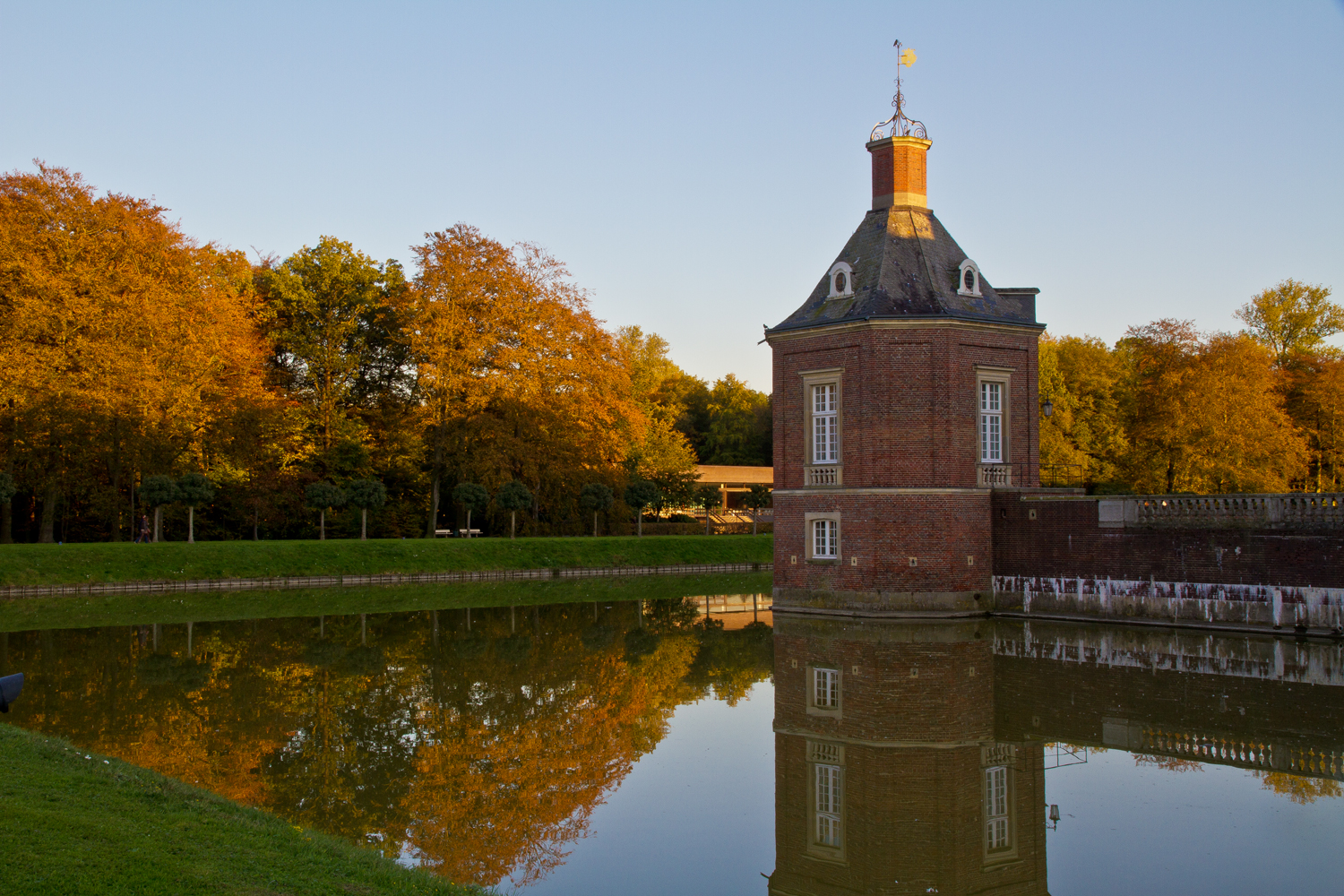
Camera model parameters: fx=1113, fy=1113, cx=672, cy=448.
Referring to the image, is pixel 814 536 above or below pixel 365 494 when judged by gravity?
below

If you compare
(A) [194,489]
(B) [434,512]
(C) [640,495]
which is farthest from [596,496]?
(A) [194,489]

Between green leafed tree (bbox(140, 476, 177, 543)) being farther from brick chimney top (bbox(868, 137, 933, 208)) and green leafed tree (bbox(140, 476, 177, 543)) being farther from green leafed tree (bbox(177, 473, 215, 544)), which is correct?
brick chimney top (bbox(868, 137, 933, 208))

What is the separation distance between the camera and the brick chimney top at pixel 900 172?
2692 cm

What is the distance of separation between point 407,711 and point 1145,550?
51.1ft

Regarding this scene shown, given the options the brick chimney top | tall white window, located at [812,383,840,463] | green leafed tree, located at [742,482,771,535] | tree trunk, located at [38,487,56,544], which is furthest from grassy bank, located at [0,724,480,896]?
green leafed tree, located at [742,482,771,535]

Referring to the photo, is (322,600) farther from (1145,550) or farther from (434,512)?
(1145,550)

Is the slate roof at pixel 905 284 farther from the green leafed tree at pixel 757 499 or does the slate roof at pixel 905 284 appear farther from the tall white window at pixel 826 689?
the green leafed tree at pixel 757 499

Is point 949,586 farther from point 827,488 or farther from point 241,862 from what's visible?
point 241,862

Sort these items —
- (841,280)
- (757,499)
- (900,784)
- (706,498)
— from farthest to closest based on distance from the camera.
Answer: (757,499) → (706,498) → (841,280) → (900,784)

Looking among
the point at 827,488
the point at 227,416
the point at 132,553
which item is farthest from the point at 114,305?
the point at 827,488

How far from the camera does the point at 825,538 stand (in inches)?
996

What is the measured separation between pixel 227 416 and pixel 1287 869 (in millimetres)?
34542

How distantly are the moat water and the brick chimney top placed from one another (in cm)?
1117

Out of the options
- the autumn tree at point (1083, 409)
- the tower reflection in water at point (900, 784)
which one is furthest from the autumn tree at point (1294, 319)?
the tower reflection in water at point (900, 784)
